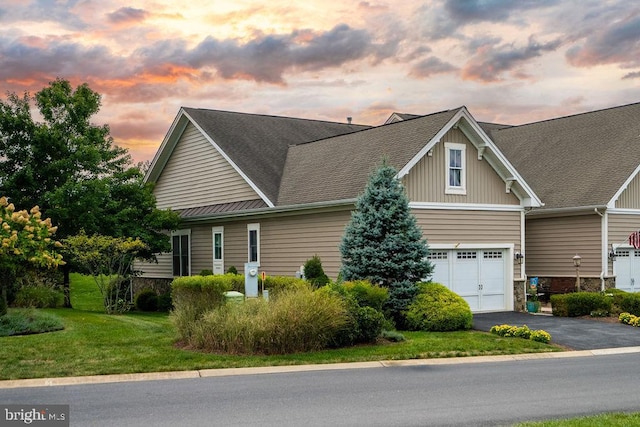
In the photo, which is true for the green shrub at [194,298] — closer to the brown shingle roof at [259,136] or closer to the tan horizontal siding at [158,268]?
the brown shingle roof at [259,136]

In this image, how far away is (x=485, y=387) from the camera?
13594 millimetres

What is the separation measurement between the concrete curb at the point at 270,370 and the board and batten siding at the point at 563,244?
1101 cm

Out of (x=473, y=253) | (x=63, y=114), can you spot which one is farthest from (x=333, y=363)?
(x=63, y=114)

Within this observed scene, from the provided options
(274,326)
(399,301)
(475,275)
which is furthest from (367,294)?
(475,275)

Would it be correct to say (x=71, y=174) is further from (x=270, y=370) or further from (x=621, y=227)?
(x=621, y=227)

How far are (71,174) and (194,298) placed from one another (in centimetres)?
1330

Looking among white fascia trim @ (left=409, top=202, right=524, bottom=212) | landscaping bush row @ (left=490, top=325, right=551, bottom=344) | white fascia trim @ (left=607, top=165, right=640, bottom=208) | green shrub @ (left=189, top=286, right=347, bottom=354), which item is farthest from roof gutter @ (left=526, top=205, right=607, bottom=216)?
green shrub @ (left=189, top=286, right=347, bottom=354)

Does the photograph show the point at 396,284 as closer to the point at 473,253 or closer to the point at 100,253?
the point at 473,253

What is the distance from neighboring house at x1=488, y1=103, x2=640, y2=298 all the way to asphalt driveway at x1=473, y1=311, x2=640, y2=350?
5.07 meters

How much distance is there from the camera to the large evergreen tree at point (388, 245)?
22125 millimetres

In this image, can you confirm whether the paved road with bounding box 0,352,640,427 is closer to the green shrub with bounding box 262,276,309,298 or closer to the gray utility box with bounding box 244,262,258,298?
the green shrub with bounding box 262,276,309,298

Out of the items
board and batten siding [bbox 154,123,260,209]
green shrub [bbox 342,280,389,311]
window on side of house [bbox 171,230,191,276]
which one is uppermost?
board and batten siding [bbox 154,123,260,209]

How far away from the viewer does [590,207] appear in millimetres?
28922

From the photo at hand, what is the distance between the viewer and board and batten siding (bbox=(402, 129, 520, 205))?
82.5 ft
